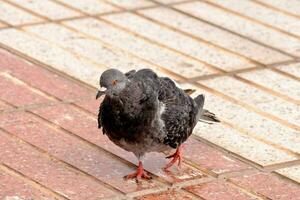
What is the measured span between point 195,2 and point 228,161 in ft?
10.9

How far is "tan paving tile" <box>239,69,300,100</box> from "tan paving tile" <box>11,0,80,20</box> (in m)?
1.83

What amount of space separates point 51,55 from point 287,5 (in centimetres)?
258

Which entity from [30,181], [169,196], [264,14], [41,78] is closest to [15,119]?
[41,78]

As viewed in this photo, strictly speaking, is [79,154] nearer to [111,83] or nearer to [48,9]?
[111,83]

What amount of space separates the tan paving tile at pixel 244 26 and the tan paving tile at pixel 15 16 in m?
1.41

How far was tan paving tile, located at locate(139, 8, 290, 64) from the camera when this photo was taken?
29.1 ft

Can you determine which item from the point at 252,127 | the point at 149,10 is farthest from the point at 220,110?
the point at 149,10

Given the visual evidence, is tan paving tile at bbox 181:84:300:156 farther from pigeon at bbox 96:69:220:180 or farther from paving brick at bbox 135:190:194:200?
paving brick at bbox 135:190:194:200

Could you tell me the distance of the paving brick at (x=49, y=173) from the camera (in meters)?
6.41

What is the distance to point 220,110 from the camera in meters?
7.74

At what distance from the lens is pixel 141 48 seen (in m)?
8.86

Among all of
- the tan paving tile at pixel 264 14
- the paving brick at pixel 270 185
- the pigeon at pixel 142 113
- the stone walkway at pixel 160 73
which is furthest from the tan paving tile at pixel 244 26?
the pigeon at pixel 142 113

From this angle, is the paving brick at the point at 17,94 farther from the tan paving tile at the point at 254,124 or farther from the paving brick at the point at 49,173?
the tan paving tile at the point at 254,124

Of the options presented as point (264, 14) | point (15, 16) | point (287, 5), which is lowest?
point (15, 16)
